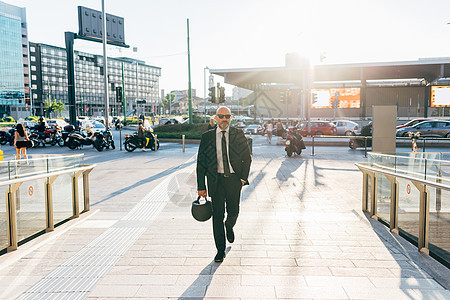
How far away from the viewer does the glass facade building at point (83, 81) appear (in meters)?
105

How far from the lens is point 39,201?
5.32 metres

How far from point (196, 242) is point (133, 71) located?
13787 cm

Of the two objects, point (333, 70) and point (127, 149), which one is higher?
point (333, 70)

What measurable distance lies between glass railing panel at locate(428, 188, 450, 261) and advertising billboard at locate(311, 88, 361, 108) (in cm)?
4001

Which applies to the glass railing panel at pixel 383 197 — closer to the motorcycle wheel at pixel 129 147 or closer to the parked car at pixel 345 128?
the motorcycle wheel at pixel 129 147

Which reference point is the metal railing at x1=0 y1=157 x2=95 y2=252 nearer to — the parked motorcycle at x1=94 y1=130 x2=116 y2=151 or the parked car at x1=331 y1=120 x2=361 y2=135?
the parked motorcycle at x1=94 y1=130 x2=116 y2=151

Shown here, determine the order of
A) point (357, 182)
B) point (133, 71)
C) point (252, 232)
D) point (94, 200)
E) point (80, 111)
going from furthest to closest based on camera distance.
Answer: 1. point (133, 71)
2. point (80, 111)
3. point (357, 182)
4. point (94, 200)
5. point (252, 232)

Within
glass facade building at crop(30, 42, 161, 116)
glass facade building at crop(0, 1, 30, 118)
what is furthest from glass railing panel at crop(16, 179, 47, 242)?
glass facade building at crop(0, 1, 30, 118)

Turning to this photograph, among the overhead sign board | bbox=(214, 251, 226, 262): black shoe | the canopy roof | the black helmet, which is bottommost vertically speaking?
bbox=(214, 251, 226, 262): black shoe

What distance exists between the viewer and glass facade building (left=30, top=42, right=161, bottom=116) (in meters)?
105

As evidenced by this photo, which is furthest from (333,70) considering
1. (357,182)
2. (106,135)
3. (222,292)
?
(222,292)

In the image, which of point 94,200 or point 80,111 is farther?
point 80,111

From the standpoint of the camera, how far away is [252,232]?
545 centimetres

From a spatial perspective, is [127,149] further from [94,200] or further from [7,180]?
[7,180]
